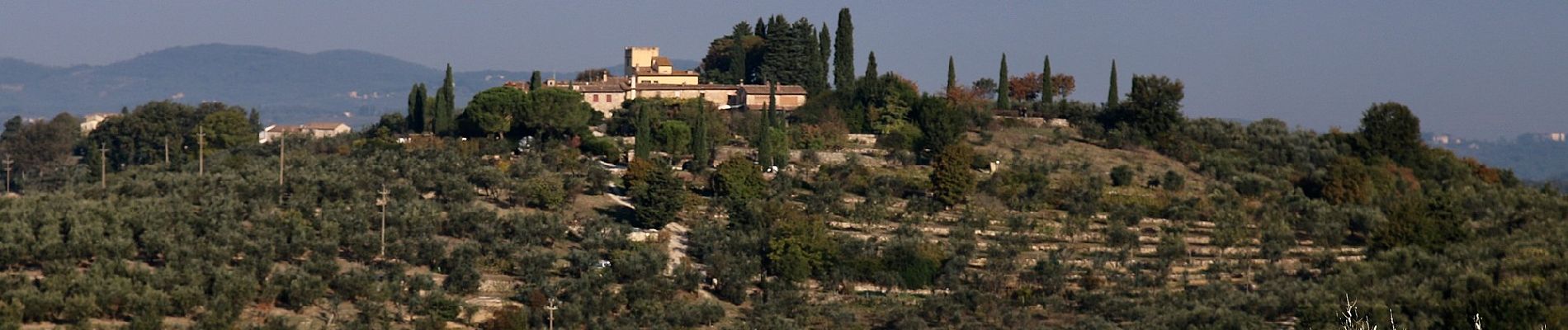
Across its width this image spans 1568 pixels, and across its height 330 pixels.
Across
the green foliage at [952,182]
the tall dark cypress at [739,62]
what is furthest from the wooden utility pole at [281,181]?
the tall dark cypress at [739,62]

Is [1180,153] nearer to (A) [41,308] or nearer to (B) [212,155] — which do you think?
(B) [212,155]

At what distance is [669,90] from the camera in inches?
2798

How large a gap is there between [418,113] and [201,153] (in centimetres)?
826

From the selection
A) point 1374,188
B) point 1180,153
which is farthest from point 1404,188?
point 1180,153

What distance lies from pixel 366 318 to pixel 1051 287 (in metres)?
16.1

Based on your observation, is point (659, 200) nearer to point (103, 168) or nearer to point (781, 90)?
point (781, 90)

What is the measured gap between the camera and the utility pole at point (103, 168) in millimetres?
61559

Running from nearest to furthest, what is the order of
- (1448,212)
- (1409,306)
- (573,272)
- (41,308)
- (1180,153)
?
(41,308) < (1409,306) < (573,272) < (1448,212) < (1180,153)

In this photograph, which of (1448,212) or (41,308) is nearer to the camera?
(41,308)

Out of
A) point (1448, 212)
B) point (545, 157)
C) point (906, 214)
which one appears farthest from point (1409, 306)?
point (545, 157)

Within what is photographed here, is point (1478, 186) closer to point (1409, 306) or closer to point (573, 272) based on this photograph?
point (1409, 306)

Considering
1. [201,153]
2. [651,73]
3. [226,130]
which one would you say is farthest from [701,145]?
[226,130]

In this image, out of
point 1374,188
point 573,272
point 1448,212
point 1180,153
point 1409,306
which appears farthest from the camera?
point 1180,153

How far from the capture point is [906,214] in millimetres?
53969
